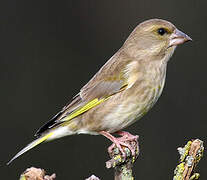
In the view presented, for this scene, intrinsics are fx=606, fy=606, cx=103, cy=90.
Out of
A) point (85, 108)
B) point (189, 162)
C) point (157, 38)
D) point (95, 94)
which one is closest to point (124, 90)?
point (95, 94)

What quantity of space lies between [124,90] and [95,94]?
0.28m

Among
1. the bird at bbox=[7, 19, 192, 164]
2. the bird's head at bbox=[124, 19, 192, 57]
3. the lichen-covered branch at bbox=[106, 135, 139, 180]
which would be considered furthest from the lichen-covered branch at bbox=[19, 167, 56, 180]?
the bird's head at bbox=[124, 19, 192, 57]

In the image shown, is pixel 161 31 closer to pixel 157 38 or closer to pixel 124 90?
pixel 157 38

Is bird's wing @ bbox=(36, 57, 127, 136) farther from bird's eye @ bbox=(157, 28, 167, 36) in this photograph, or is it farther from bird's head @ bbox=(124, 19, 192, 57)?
bird's eye @ bbox=(157, 28, 167, 36)

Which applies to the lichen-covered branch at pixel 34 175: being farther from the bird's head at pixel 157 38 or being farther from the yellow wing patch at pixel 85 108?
the bird's head at pixel 157 38

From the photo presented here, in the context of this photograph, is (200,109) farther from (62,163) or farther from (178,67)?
(62,163)

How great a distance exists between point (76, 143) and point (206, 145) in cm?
151

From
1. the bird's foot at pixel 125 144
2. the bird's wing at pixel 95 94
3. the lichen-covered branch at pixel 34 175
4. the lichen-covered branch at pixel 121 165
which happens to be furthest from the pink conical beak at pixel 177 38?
the lichen-covered branch at pixel 34 175

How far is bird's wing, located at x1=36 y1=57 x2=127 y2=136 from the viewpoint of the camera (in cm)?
527

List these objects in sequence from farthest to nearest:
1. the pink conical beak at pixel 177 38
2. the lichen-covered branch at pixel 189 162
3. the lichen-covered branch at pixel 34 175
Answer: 1. the pink conical beak at pixel 177 38
2. the lichen-covered branch at pixel 189 162
3. the lichen-covered branch at pixel 34 175

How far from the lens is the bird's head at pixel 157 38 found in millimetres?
5312

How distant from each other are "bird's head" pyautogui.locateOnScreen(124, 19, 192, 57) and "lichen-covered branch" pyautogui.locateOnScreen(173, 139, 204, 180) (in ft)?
5.20

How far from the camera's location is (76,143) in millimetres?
7062

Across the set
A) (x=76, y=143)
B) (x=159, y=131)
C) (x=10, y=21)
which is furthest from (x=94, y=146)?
(x=10, y=21)
